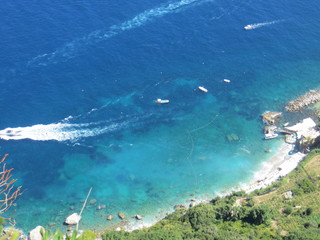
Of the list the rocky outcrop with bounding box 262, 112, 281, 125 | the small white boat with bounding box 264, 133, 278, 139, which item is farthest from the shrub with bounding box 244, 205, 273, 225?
the rocky outcrop with bounding box 262, 112, 281, 125

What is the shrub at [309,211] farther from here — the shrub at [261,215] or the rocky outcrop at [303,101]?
the rocky outcrop at [303,101]

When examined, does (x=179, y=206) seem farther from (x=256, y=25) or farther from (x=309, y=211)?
(x=256, y=25)

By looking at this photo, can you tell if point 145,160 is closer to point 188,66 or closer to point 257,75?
point 188,66

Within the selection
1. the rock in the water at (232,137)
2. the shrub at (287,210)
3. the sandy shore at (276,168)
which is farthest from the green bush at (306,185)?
the rock in the water at (232,137)

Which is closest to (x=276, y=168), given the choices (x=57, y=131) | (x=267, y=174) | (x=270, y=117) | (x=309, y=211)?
(x=267, y=174)

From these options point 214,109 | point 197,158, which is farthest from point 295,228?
point 214,109

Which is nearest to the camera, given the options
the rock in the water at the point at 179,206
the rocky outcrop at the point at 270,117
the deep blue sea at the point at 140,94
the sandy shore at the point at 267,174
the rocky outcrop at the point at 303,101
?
the sandy shore at the point at 267,174

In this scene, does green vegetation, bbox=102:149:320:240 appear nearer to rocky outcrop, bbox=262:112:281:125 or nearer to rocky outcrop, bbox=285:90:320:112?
rocky outcrop, bbox=262:112:281:125
